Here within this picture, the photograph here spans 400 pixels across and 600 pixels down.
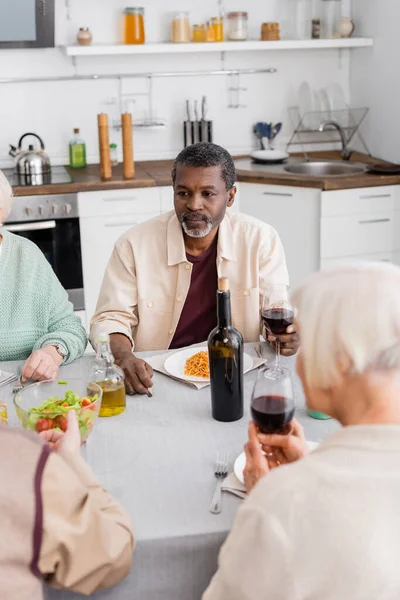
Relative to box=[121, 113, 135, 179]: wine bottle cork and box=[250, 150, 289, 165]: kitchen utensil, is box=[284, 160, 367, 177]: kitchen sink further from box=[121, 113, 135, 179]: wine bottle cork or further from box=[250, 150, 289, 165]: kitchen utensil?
box=[121, 113, 135, 179]: wine bottle cork

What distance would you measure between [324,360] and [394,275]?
0.16 metres

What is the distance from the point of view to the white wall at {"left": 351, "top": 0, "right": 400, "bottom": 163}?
4.20m

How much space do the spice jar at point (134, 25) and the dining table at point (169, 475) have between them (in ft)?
8.91

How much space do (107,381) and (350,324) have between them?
33.7 inches

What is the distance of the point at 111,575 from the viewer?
4.19 ft

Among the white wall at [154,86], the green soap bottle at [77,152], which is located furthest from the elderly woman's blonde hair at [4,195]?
the white wall at [154,86]

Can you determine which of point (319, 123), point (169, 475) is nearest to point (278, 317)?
point (169, 475)

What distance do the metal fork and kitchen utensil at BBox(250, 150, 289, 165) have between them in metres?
3.02

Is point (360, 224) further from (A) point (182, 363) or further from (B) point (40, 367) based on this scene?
(B) point (40, 367)

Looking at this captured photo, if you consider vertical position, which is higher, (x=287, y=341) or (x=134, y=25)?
(x=134, y=25)

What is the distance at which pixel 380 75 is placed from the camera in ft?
14.3

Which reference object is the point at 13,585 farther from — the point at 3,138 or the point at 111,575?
the point at 3,138

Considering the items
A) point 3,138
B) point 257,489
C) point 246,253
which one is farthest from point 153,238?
point 3,138

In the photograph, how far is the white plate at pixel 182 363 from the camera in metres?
1.95
